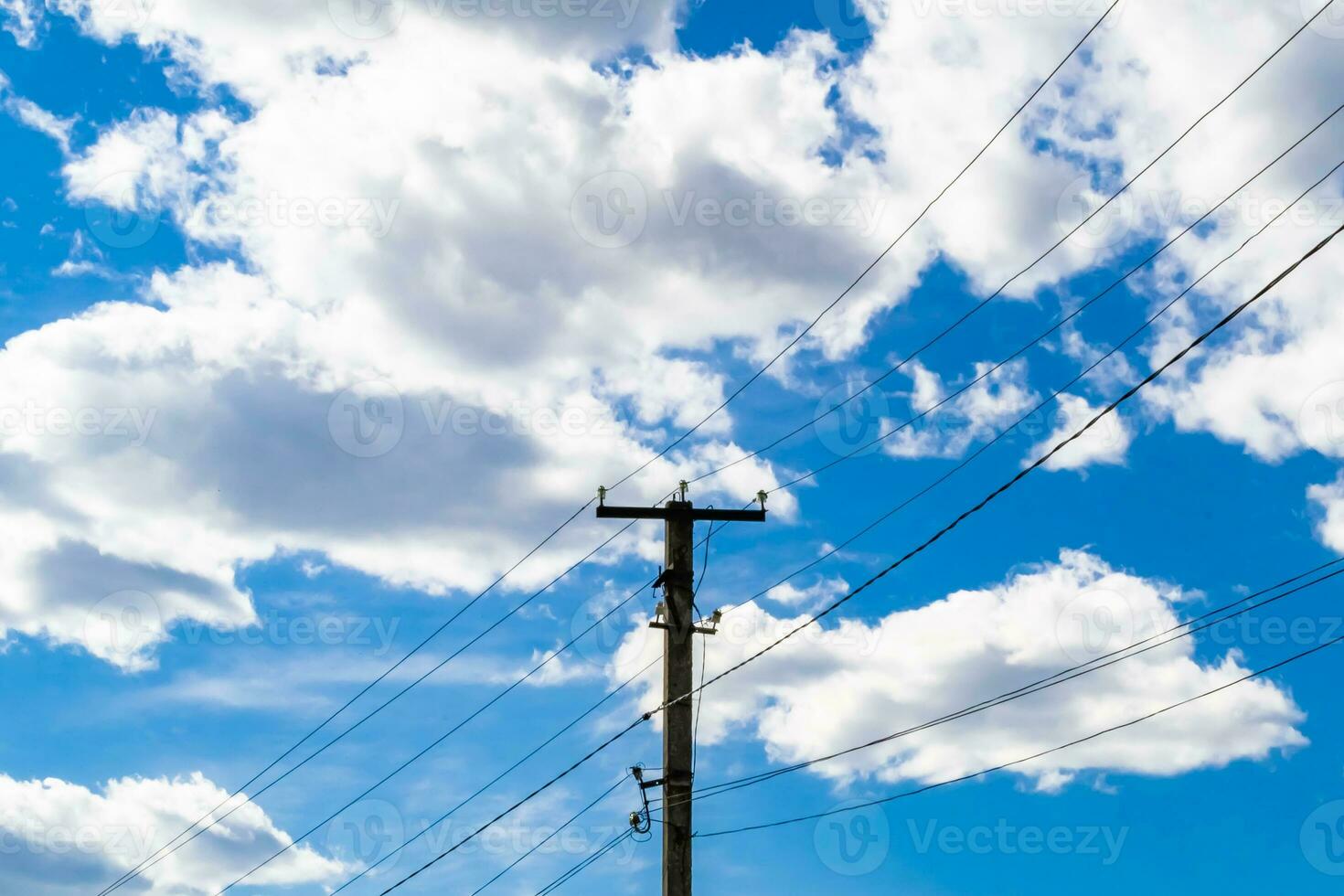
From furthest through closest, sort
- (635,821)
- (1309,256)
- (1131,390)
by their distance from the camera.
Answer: (635,821) < (1131,390) < (1309,256)

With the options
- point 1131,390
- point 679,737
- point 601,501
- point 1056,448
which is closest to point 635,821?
point 679,737

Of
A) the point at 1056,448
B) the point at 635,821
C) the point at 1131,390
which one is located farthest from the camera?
the point at 635,821

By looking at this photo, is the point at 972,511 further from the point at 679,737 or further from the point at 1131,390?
the point at 679,737

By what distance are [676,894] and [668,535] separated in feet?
15.7

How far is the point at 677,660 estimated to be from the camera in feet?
61.4

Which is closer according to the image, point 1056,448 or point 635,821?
point 1056,448

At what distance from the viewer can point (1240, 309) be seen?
10.9 meters

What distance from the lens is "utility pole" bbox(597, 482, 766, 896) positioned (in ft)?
58.4

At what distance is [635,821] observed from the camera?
18.5 metres

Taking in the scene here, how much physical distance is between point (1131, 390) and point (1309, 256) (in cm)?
205

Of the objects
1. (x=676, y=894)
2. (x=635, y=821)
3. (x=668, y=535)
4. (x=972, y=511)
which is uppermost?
(x=668, y=535)

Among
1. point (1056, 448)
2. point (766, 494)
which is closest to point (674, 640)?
point (766, 494)

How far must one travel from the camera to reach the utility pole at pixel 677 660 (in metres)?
17.8

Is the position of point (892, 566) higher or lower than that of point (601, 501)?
lower
